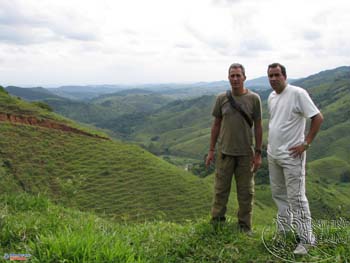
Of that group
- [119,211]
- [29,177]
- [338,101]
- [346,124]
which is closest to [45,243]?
[119,211]

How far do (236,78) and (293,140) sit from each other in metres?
1.23

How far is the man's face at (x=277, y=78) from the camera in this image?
16.0 ft

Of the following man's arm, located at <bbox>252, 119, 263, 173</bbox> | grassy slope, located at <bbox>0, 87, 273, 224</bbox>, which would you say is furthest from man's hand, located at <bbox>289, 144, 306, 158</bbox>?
grassy slope, located at <bbox>0, 87, 273, 224</bbox>

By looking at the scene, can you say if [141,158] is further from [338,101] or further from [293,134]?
[338,101]

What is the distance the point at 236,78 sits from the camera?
526cm

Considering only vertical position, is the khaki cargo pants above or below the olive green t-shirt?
below

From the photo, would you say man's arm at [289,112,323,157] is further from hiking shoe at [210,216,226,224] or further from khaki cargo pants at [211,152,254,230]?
hiking shoe at [210,216,226,224]

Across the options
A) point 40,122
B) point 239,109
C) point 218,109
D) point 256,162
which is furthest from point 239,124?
point 40,122

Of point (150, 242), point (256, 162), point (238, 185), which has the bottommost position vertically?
point (150, 242)

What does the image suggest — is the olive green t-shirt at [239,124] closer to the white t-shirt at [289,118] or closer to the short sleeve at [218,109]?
the short sleeve at [218,109]

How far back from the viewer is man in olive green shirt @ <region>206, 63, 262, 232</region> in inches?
212

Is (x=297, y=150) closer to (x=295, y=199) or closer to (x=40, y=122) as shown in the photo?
(x=295, y=199)

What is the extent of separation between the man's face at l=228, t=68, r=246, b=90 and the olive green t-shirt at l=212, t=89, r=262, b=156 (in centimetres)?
20

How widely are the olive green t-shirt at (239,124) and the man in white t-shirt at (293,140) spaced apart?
43 cm
